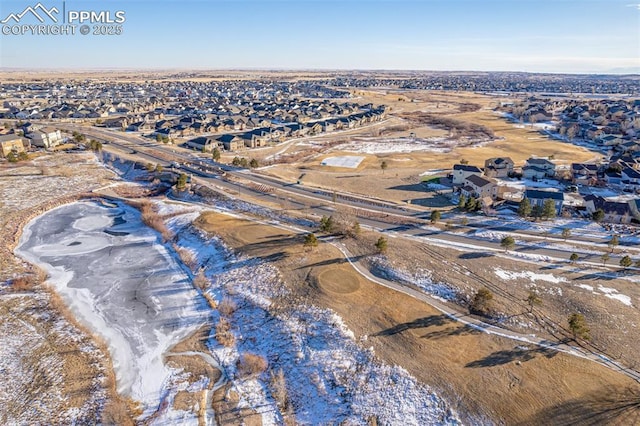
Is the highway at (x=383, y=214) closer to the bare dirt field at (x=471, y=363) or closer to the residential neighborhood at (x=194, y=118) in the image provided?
the bare dirt field at (x=471, y=363)

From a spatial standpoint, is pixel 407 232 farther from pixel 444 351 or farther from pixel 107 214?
pixel 107 214

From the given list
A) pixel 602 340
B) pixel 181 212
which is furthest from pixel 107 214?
pixel 602 340

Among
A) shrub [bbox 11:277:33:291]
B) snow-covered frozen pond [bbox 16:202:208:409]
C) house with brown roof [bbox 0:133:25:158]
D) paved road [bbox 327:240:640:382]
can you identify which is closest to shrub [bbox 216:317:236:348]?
snow-covered frozen pond [bbox 16:202:208:409]

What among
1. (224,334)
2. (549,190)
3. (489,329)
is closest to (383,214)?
(489,329)

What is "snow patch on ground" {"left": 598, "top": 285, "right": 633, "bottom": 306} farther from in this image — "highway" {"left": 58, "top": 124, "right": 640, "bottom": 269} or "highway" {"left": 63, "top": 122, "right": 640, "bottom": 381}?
"highway" {"left": 63, "top": 122, "right": 640, "bottom": 381}

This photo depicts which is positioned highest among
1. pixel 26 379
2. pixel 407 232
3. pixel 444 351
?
pixel 407 232

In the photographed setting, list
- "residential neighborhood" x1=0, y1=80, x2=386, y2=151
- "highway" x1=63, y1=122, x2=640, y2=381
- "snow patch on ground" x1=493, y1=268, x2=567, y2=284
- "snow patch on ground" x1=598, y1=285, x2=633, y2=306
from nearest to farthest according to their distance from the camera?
1. "highway" x1=63, y1=122, x2=640, y2=381
2. "snow patch on ground" x1=598, y1=285, x2=633, y2=306
3. "snow patch on ground" x1=493, y1=268, x2=567, y2=284
4. "residential neighborhood" x1=0, y1=80, x2=386, y2=151
